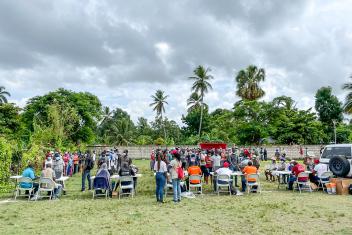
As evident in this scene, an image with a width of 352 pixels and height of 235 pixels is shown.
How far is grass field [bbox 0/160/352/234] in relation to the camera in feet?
25.6

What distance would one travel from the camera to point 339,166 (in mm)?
13875

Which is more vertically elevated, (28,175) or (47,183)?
(28,175)

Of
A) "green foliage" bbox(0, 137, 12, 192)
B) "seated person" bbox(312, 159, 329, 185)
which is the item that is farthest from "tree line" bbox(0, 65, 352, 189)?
"seated person" bbox(312, 159, 329, 185)

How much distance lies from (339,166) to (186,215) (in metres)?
7.75

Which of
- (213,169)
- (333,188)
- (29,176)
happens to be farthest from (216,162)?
(29,176)

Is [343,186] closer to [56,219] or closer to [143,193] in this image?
[143,193]

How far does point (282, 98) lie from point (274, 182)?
34581mm

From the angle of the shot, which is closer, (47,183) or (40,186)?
(47,183)

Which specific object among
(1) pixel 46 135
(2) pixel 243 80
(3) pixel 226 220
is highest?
(2) pixel 243 80

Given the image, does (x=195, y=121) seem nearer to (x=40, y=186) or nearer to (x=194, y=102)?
(x=194, y=102)

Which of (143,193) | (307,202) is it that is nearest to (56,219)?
(143,193)

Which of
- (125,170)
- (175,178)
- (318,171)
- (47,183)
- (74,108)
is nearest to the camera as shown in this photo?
(175,178)

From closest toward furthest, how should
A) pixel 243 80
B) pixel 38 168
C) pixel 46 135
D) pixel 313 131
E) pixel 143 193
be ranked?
pixel 143 193
pixel 38 168
pixel 46 135
pixel 313 131
pixel 243 80

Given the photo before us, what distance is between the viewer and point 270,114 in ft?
152
